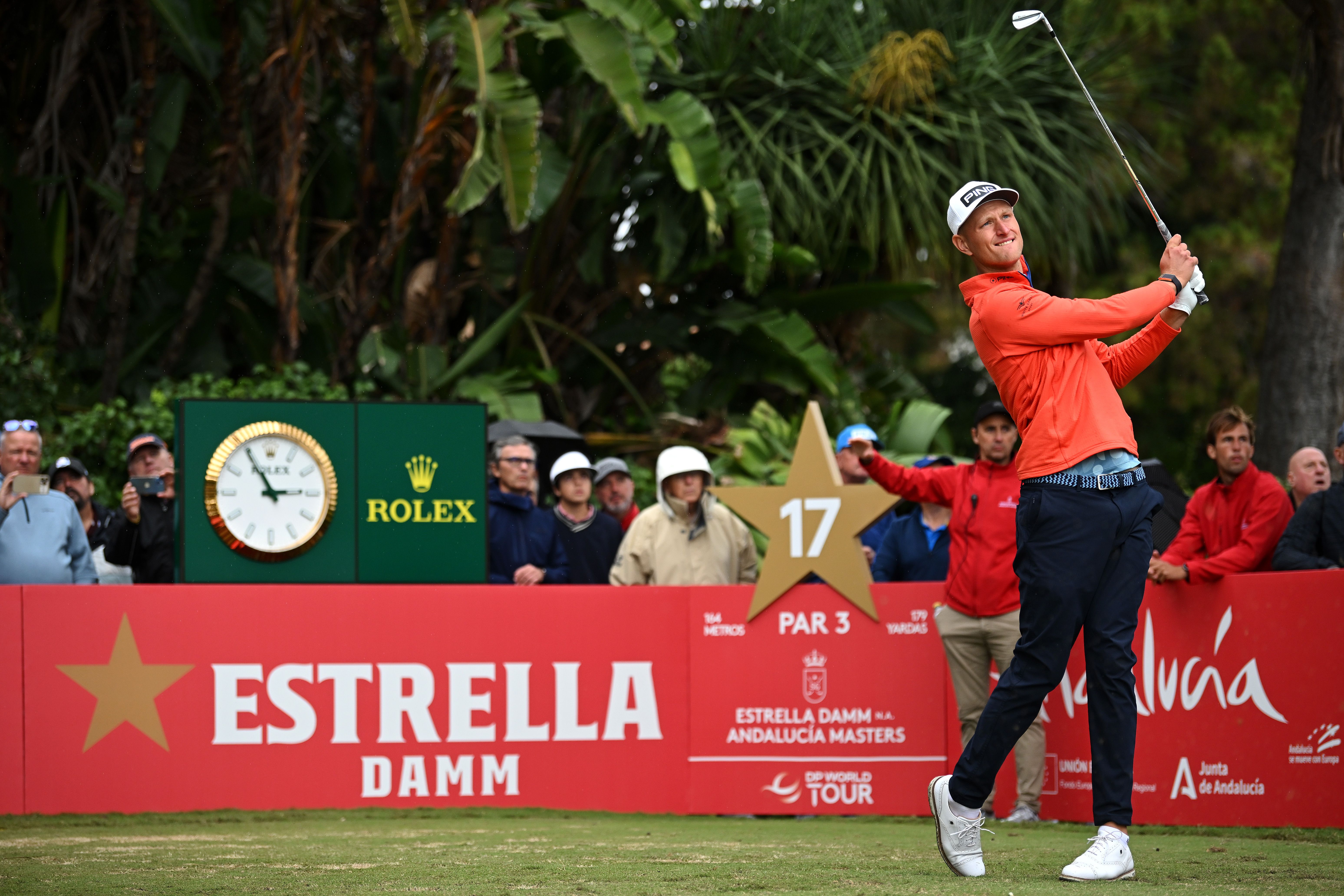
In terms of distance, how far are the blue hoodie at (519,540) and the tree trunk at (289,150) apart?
4.59 meters

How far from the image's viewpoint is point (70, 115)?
14.5 m

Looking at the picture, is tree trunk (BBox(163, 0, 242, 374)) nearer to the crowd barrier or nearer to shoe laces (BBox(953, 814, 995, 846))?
the crowd barrier

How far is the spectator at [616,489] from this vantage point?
9844 millimetres

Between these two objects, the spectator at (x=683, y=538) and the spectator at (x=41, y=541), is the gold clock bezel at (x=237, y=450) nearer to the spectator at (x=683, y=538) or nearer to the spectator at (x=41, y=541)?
the spectator at (x=41, y=541)

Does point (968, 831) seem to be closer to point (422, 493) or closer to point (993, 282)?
point (993, 282)

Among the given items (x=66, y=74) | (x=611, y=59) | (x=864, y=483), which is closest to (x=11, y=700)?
(x=864, y=483)

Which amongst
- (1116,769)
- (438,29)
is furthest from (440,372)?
(1116,769)

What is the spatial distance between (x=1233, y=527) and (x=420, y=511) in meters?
4.11

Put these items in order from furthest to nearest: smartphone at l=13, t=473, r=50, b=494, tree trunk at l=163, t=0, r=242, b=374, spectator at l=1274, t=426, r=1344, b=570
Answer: tree trunk at l=163, t=0, r=242, b=374, smartphone at l=13, t=473, r=50, b=494, spectator at l=1274, t=426, r=1344, b=570

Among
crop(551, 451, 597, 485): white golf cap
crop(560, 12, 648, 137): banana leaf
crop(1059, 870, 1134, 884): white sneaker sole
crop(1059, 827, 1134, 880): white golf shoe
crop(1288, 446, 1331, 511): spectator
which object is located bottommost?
crop(1059, 870, 1134, 884): white sneaker sole

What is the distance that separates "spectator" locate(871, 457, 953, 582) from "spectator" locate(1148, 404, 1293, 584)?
1331mm

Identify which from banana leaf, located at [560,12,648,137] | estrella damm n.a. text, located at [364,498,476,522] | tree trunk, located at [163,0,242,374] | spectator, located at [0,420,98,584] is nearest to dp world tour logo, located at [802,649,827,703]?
estrella damm n.a. text, located at [364,498,476,522]

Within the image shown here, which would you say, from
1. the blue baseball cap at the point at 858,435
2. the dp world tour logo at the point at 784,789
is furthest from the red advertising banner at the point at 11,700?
the blue baseball cap at the point at 858,435

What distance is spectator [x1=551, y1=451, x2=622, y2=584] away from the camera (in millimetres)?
9016
